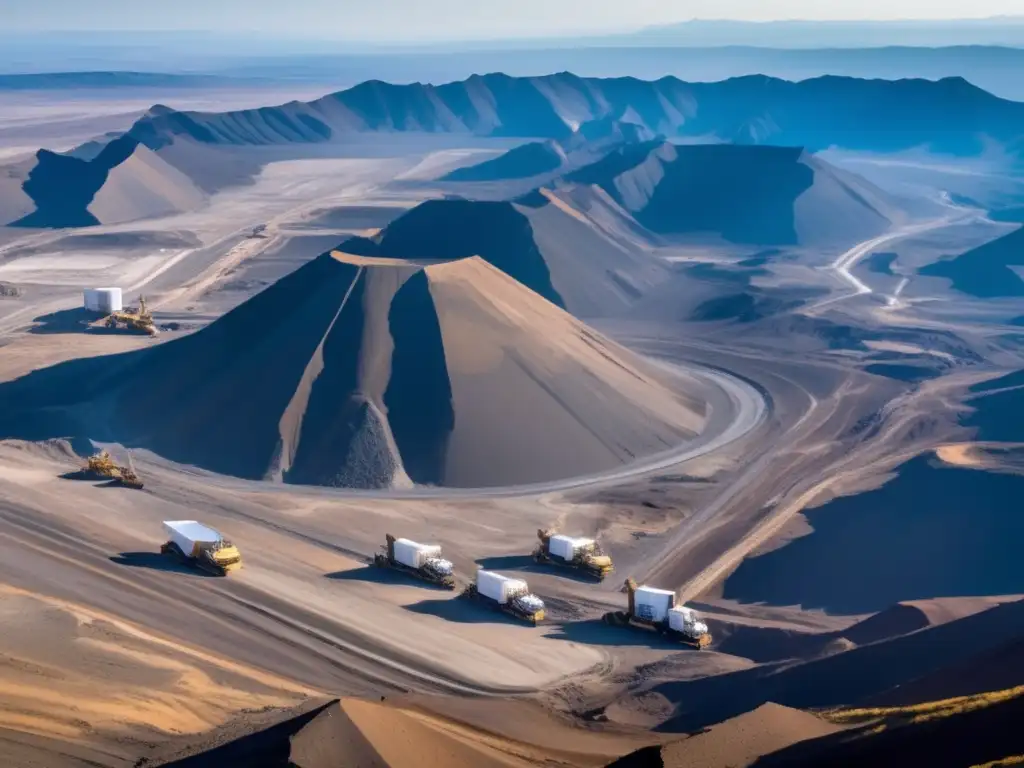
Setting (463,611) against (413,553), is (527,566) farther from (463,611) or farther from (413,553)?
(463,611)

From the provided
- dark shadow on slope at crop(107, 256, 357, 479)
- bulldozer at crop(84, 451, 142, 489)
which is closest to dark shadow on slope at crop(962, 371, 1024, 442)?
dark shadow on slope at crop(107, 256, 357, 479)

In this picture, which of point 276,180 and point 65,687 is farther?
point 276,180

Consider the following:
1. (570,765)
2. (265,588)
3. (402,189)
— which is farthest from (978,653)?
(402,189)

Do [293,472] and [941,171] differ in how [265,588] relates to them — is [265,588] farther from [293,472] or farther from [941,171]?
[941,171]

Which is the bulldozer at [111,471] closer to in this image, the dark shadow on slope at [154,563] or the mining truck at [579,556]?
the dark shadow on slope at [154,563]

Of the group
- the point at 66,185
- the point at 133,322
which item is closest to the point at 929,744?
the point at 133,322
